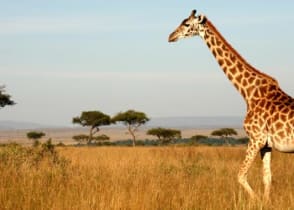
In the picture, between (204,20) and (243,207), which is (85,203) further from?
(204,20)

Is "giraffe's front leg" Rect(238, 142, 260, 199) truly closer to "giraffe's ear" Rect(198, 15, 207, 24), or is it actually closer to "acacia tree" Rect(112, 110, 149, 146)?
"giraffe's ear" Rect(198, 15, 207, 24)

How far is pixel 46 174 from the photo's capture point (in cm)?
927

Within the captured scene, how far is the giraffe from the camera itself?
7.84 meters

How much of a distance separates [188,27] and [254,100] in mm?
1678

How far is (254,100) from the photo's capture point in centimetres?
839

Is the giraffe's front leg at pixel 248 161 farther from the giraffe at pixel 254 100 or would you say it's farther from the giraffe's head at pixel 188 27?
the giraffe's head at pixel 188 27

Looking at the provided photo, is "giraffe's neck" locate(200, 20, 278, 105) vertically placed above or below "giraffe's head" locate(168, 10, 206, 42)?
below

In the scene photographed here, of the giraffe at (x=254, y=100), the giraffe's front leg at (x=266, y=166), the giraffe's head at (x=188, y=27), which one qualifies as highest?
the giraffe's head at (x=188, y=27)

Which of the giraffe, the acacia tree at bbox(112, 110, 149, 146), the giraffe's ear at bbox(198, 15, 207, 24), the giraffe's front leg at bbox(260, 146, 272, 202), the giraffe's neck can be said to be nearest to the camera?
the giraffe

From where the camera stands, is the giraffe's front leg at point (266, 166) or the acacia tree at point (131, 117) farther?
the acacia tree at point (131, 117)

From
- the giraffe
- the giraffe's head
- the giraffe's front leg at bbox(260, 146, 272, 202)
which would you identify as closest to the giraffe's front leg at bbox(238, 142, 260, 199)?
the giraffe

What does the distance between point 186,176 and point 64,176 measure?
324 centimetres

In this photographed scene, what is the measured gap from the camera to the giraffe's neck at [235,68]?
854cm

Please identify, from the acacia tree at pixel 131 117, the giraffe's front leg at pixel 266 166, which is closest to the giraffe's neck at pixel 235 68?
the giraffe's front leg at pixel 266 166
